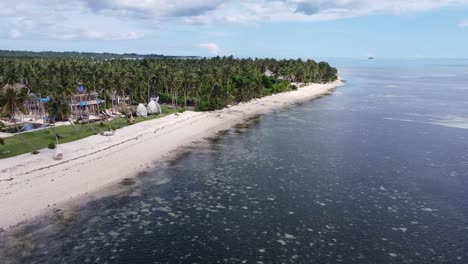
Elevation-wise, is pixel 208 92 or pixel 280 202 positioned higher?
pixel 208 92

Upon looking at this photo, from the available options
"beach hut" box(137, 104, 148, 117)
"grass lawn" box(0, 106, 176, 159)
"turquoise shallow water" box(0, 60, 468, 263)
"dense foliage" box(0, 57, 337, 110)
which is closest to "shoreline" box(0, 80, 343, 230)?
"grass lawn" box(0, 106, 176, 159)

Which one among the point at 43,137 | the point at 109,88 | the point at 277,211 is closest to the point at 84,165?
the point at 43,137

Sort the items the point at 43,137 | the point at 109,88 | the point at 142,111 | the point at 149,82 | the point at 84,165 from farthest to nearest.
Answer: the point at 149,82
the point at 142,111
the point at 109,88
the point at 43,137
the point at 84,165

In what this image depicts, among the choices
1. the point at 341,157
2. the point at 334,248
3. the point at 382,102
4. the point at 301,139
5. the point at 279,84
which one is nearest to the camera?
the point at 334,248

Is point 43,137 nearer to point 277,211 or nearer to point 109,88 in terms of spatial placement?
point 109,88

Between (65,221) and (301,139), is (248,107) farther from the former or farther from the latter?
(65,221)

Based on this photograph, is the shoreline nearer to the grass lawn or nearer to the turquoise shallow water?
the grass lawn

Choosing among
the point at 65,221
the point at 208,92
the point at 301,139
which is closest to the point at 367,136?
the point at 301,139
